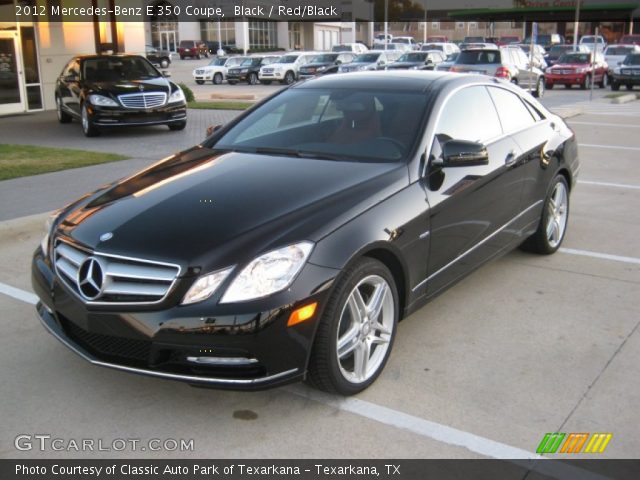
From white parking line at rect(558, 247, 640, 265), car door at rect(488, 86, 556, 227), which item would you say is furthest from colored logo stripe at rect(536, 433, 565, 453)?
white parking line at rect(558, 247, 640, 265)

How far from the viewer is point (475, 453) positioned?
3.15 metres

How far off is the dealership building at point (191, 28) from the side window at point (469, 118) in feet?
48.2

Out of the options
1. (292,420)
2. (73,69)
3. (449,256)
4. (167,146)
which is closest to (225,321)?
(292,420)

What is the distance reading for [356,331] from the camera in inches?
142

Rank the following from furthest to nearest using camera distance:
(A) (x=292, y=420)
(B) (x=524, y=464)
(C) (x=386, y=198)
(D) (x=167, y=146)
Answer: (D) (x=167, y=146) < (C) (x=386, y=198) < (A) (x=292, y=420) < (B) (x=524, y=464)

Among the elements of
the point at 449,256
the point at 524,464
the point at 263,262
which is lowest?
the point at 524,464

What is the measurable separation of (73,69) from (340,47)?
3449 centimetres

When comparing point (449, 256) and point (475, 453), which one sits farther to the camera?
point (449, 256)

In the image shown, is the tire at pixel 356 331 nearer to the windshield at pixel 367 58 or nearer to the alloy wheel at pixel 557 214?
the alloy wheel at pixel 557 214

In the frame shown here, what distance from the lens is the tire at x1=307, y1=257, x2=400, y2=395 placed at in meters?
3.36

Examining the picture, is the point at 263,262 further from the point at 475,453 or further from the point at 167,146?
the point at 167,146

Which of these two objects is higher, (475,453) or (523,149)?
(523,149)

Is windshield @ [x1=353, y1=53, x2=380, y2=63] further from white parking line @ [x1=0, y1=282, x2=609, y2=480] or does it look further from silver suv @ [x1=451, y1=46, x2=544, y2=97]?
white parking line @ [x1=0, y1=282, x2=609, y2=480]

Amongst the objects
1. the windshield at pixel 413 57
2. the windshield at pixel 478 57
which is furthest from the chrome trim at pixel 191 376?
the windshield at pixel 413 57
